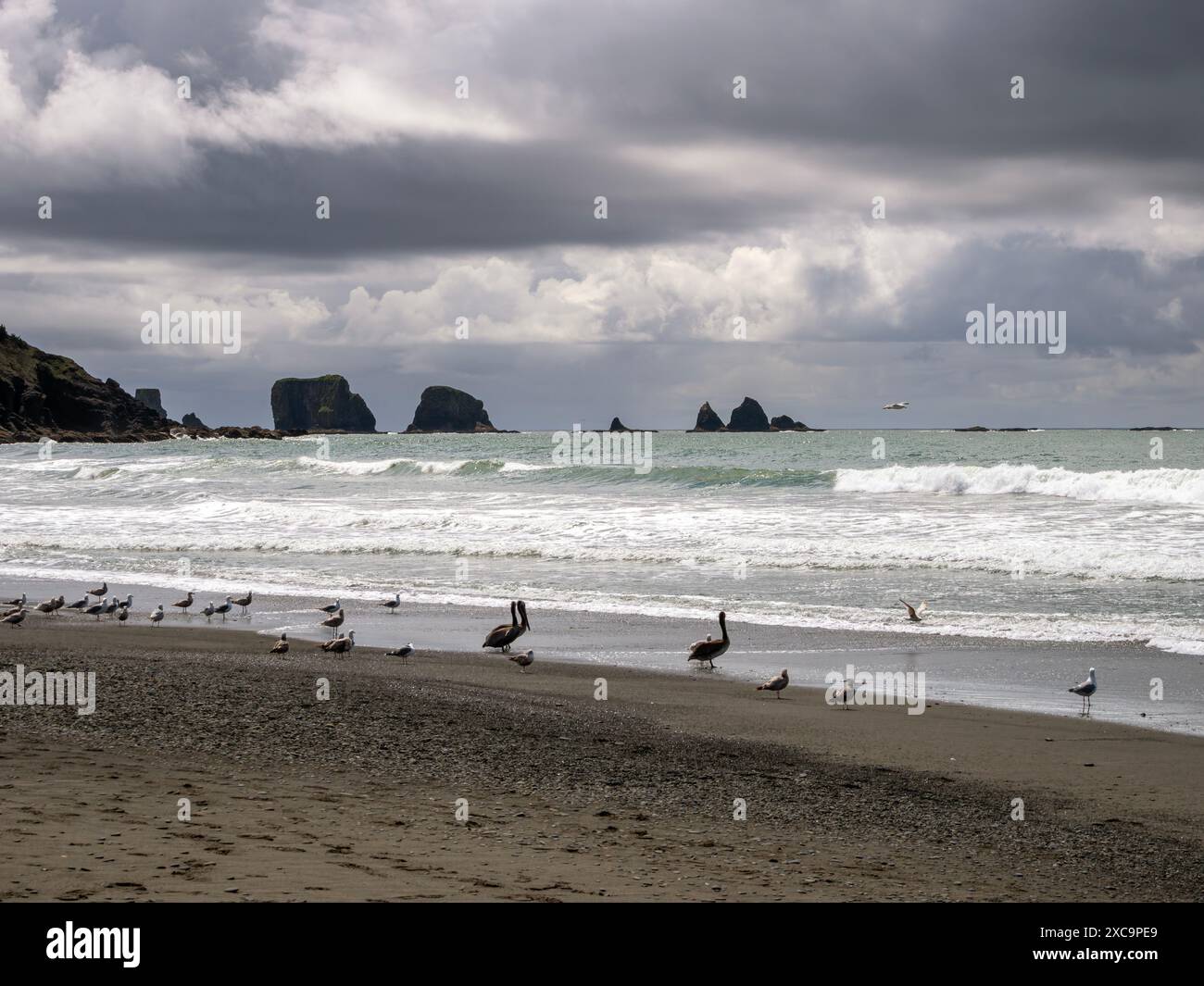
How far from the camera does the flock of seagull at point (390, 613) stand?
12.2 m

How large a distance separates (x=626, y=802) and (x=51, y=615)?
14.1 metres

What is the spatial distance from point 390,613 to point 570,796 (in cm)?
1148

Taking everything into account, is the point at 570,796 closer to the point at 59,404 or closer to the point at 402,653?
the point at 402,653

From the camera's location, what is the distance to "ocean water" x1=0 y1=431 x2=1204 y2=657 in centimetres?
1875

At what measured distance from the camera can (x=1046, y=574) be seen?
21.6 meters

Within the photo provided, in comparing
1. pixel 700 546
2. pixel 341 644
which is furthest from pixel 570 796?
pixel 700 546

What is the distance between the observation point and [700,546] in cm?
2694

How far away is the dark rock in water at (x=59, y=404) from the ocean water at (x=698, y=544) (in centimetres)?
9477

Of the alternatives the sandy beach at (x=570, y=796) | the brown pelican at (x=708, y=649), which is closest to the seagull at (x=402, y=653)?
the sandy beach at (x=570, y=796)

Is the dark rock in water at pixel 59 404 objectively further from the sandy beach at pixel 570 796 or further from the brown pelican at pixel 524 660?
the sandy beach at pixel 570 796
